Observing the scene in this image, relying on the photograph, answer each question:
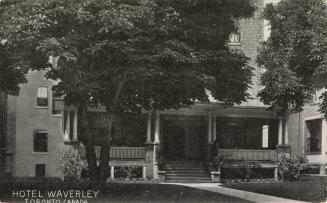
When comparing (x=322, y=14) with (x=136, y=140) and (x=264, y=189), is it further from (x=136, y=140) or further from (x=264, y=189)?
(x=136, y=140)

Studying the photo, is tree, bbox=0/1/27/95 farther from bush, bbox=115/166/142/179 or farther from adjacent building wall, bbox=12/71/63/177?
adjacent building wall, bbox=12/71/63/177

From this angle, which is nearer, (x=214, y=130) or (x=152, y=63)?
(x=152, y=63)

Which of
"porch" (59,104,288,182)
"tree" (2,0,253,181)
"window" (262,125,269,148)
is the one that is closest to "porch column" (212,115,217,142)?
"porch" (59,104,288,182)

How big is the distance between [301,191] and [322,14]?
7187mm

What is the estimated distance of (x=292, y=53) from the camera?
19219mm

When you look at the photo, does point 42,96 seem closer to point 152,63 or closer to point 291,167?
point 291,167

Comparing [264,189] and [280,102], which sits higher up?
[280,102]

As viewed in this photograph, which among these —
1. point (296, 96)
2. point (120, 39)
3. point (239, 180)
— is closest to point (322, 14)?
point (296, 96)

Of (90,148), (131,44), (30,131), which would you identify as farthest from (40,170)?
(131,44)

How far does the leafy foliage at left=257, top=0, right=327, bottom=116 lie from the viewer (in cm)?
1833

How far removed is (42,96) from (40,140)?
10.2ft

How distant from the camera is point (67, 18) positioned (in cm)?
1689

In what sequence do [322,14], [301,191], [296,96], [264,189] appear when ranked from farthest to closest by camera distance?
[264,189], [301,191], [296,96], [322,14]

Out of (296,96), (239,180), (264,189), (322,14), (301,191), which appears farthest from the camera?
(239,180)
